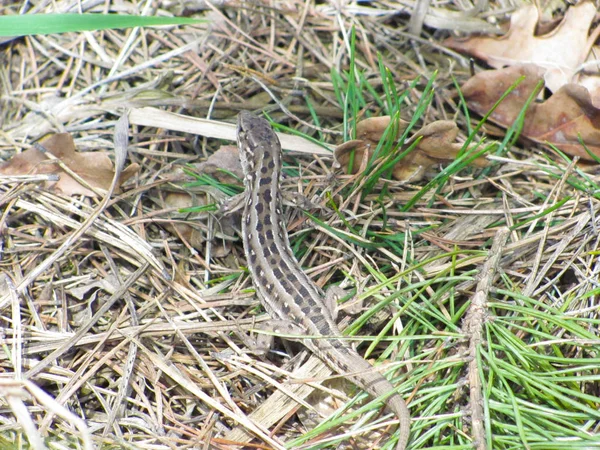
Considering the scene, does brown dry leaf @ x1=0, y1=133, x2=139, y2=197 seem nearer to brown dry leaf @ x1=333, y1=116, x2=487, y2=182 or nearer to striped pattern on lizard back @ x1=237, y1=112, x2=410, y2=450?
striped pattern on lizard back @ x1=237, y1=112, x2=410, y2=450

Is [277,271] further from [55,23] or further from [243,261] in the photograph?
[55,23]

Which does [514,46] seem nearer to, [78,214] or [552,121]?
[552,121]

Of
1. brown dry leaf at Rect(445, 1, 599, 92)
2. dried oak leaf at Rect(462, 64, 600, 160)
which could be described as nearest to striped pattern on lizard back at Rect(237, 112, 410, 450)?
dried oak leaf at Rect(462, 64, 600, 160)

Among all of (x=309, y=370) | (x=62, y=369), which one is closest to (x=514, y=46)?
(x=309, y=370)

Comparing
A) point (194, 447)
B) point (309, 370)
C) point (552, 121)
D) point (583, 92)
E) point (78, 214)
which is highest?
point (583, 92)

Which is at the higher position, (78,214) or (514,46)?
(514,46)

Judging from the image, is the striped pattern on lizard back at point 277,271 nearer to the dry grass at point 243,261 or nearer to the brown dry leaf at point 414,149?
the dry grass at point 243,261

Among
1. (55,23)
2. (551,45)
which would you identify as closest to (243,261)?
(55,23)
